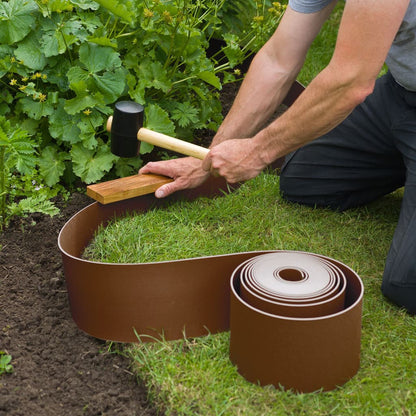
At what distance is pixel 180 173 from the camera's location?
2.97 metres

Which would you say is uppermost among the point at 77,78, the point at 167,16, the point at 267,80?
the point at 167,16

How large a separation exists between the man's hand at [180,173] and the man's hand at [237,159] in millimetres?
350

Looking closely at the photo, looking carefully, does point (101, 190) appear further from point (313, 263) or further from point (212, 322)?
point (313, 263)

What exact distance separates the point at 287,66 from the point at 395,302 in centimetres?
113

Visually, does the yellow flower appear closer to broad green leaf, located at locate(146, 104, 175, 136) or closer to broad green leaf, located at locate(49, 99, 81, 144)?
broad green leaf, located at locate(146, 104, 175, 136)

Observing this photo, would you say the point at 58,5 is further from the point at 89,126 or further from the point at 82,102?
the point at 89,126

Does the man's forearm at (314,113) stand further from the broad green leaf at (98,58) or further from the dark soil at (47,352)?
the dark soil at (47,352)

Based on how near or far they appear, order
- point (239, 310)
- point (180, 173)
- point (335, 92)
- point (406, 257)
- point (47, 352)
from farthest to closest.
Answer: point (180, 173) < point (406, 257) < point (47, 352) < point (335, 92) < point (239, 310)

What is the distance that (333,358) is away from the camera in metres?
2.05

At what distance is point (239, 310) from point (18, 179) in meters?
1.59

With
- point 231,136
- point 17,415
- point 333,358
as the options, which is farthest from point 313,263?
point 17,415

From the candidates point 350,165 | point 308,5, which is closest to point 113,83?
point 308,5

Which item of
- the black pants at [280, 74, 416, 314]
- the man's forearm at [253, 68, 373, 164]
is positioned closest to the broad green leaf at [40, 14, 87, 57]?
the man's forearm at [253, 68, 373, 164]

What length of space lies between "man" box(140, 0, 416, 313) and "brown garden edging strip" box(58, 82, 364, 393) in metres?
0.41
